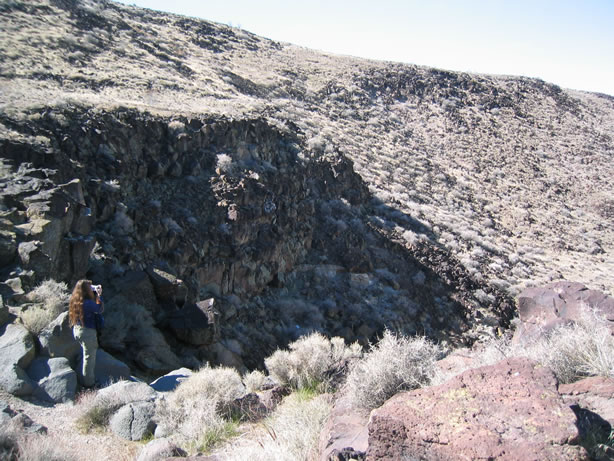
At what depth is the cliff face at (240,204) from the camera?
990 centimetres

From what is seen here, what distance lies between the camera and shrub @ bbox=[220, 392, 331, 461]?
3.87 meters

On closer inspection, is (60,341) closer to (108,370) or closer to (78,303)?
(78,303)

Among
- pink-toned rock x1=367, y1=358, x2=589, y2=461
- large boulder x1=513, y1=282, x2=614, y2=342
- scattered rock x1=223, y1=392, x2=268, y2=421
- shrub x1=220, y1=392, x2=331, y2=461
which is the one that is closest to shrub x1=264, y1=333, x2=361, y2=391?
shrub x1=220, y1=392, x2=331, y2=461

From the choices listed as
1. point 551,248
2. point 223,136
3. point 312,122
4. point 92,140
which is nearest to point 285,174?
point 223,136

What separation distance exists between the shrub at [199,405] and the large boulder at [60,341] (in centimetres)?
164

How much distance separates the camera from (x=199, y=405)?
5.05 metres

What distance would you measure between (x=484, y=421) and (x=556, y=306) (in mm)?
5944

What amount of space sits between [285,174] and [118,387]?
1360 cm

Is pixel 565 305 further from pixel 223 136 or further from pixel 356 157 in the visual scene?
pixel 356 157

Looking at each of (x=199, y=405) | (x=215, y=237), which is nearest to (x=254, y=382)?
(x=199, y=405)

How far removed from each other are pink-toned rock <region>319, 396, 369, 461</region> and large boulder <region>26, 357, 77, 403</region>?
3.37 meters

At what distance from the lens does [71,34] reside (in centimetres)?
2341

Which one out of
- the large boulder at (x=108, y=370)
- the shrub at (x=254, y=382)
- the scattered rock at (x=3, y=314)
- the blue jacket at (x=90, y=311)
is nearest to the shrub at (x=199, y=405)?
the shrub at (x=254, y=382)

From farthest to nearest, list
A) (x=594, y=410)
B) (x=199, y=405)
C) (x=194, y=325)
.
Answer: (x=194, y=325)
(x=199, y=405)
(x=594, y=410)
